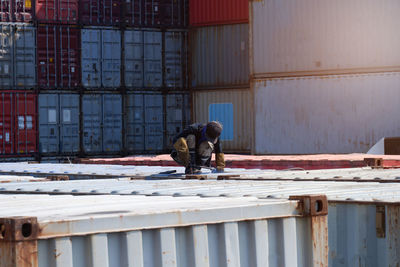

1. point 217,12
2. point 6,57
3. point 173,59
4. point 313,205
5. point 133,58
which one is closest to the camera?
point 313,205

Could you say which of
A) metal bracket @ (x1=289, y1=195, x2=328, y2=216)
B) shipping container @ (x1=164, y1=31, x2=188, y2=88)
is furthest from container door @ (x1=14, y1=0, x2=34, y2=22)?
metal bracket @ (x1=289, y1=195, x2=328, y2=216)

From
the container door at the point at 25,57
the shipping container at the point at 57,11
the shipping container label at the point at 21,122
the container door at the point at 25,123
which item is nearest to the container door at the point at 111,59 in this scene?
the shipping container at the point at 57,11

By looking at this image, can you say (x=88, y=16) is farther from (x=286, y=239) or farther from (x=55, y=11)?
(x=286, y=239)

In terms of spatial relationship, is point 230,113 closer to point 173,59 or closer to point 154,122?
point 154,122

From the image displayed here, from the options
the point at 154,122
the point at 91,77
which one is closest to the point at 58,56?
the point at 91,77

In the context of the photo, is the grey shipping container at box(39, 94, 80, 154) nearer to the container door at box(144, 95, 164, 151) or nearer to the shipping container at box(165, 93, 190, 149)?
the container door at box(144, 95, 164, 151)

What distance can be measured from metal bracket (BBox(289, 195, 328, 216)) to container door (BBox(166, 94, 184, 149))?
91.6 feet

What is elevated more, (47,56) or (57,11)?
(57,11)

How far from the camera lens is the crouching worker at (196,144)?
42.8 ft

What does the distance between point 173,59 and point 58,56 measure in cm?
529

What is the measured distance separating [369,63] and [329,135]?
2.93 m

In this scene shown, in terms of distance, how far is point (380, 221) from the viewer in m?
7.16

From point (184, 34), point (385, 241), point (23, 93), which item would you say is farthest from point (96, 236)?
point (184, 34)

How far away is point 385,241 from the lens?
718cm
